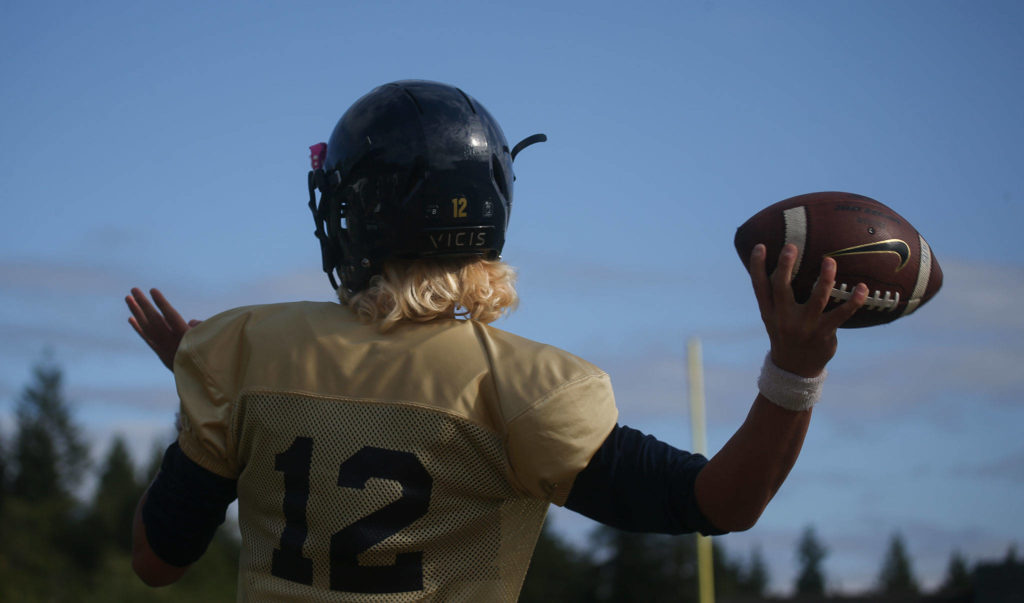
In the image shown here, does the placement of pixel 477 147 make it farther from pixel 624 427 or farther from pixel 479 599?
pixel 479 599

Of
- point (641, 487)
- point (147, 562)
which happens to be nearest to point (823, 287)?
point (641, 487)

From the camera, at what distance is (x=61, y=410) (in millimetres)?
59219

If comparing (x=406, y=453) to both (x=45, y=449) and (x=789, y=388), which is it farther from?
(x=45, y=449)

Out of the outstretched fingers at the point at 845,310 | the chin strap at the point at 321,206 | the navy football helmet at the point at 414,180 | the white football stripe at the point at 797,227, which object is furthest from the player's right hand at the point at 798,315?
the chin strap at the point at 321,206

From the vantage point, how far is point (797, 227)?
2338mm

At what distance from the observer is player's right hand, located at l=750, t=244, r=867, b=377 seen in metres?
2.12

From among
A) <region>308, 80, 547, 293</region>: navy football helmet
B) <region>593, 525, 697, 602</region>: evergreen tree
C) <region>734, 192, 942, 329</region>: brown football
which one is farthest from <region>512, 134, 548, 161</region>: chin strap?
<region>593, 525, 697, 602</region>: evergreen tree

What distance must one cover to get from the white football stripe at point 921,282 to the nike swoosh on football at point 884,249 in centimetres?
5

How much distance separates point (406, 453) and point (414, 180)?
711 mm

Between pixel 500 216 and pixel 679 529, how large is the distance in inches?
36.4

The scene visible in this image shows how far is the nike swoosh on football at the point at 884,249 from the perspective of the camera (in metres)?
2.31

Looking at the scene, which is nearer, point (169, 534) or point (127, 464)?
point (169, 534)

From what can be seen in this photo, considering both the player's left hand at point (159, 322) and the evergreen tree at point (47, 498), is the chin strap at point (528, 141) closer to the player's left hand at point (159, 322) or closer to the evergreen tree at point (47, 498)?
the player's left hand at point (159, 322)

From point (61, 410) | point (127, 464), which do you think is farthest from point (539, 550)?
point (61, 410)
